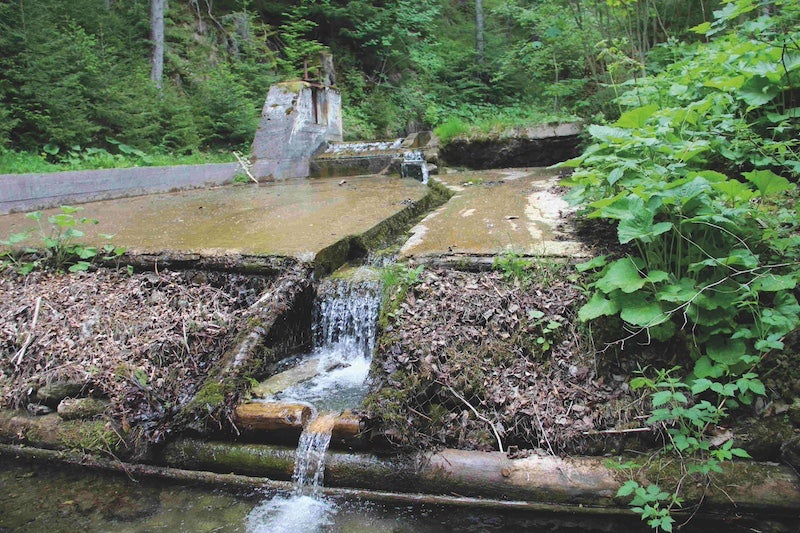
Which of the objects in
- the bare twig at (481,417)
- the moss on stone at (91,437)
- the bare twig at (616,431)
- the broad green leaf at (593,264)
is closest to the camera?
the bare twig at (616,431)

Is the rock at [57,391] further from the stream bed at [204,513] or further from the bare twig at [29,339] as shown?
the stream bed at [204,513]

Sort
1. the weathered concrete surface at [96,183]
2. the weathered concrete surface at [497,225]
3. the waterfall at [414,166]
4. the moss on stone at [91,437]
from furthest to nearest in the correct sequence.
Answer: the waterfall at [414,166] → the weathered concrete surface at [96,183] → the weathered concrete surface at [497,225] → the moss on stone at [91,437]

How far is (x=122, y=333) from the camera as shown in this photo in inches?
131

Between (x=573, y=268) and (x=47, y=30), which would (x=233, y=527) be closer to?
(x=573, y=268)

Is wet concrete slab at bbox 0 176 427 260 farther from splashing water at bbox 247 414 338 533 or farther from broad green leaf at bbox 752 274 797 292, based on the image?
Result: broad green leaf at bbox 752 274 797 292

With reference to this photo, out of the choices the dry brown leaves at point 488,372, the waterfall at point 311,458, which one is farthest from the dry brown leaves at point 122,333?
the dry brown leaves at point 488,372

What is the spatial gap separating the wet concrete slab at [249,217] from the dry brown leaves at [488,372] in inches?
47.2

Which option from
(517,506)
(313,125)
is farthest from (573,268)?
(313,125)

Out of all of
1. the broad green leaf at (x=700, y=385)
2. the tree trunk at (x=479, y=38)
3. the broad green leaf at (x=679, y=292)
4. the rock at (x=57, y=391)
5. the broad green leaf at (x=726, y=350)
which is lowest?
the rock at (x=57, y=391)

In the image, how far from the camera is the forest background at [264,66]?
7953 millimetres

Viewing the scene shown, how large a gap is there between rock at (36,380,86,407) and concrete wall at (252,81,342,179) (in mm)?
7017

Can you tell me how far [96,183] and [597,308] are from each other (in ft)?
23.5

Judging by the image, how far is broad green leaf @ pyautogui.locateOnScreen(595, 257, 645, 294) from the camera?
8.20 feet

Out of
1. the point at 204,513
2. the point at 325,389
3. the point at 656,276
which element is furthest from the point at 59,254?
the point at 656,276
